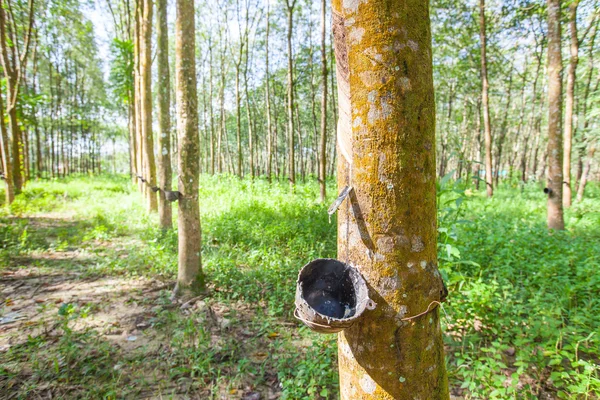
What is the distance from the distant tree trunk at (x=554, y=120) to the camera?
6.06 metres

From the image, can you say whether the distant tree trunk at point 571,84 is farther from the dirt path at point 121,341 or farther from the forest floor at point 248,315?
the dirt path at point 121,341

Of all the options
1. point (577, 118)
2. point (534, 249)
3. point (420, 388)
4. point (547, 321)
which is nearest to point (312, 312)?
point (420, 388)

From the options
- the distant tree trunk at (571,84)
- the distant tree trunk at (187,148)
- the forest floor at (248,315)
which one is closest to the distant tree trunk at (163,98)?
the forest floor at (248,315)

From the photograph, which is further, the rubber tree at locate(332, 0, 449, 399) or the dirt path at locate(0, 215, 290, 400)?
the dirt path at locate(0, 215, 290, 400)

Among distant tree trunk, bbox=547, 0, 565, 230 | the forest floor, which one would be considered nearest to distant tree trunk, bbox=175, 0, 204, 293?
the forest floor

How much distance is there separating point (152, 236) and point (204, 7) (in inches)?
705

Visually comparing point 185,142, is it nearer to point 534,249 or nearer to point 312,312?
point 312,312

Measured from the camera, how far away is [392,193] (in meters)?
1.02

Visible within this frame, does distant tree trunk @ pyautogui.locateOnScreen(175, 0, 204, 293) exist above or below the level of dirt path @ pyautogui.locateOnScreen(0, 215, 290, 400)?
above

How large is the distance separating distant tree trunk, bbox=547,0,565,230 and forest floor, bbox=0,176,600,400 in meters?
0.53

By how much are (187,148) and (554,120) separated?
729 centimetres

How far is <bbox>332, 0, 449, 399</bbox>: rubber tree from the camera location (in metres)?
1.01

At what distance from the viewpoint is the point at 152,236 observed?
21.4 ft

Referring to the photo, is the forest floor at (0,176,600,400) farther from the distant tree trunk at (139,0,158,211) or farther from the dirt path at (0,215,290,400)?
the distant tree trunk at (139,0,158,211)
